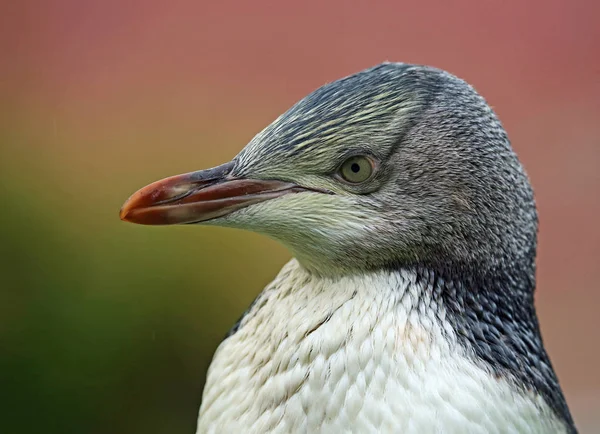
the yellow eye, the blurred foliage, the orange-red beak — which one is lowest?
the blurred foliage

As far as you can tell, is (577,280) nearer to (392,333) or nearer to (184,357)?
(184,357)

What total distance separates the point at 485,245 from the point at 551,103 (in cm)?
212

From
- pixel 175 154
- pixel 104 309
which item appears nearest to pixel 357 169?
pixel 104 309

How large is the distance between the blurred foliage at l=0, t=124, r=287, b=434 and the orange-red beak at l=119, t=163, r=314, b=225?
1.30 metres

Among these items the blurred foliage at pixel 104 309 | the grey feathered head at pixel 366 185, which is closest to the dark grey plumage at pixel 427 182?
the grey feathered head at pixel 366 185

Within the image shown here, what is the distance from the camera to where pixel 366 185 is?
3.48 ft

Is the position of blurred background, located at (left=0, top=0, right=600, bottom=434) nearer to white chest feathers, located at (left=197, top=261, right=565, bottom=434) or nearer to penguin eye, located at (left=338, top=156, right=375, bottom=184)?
white chest feathers, located at (left=197, top=261, right=565, bottom=434)

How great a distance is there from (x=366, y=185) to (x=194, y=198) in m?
0.24

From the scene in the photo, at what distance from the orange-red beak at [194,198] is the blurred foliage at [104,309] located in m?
1.30

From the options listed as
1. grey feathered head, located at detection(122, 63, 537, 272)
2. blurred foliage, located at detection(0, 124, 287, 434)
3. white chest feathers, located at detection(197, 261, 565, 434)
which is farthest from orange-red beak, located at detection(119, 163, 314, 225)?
blurred foliage, located at detection(0, 124, 287, 434)

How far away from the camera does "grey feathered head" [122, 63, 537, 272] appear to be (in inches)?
41.7

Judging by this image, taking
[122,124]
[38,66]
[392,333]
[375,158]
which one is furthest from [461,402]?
[38,66]

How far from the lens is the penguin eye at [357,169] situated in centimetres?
106

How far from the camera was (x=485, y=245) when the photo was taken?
43.1 inches
